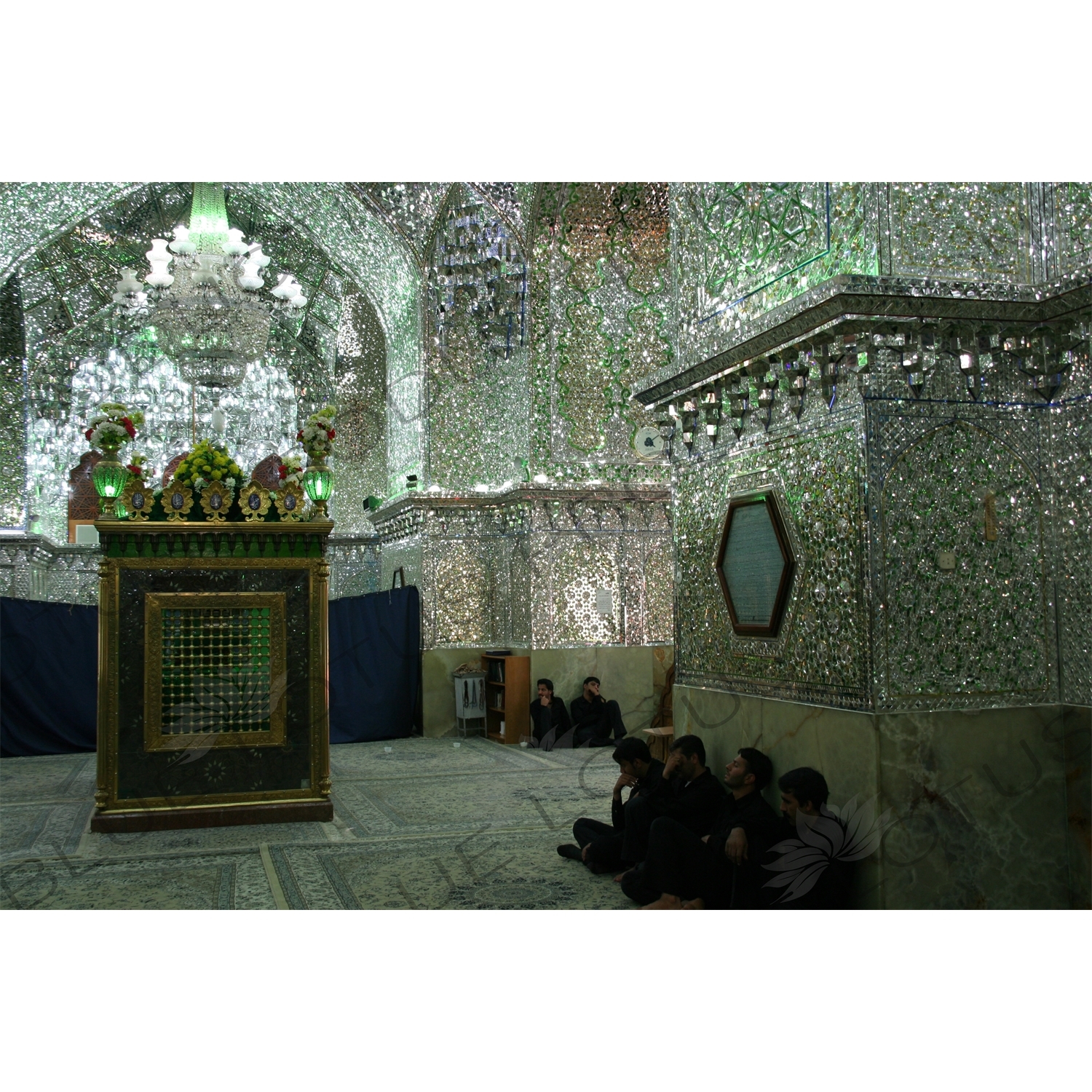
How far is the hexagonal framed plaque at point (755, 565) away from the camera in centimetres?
436

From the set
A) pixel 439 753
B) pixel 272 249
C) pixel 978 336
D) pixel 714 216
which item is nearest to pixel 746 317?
pixel 714 216

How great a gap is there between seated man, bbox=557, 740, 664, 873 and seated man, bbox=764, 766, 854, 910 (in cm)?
72

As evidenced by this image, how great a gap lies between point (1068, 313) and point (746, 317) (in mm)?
1359

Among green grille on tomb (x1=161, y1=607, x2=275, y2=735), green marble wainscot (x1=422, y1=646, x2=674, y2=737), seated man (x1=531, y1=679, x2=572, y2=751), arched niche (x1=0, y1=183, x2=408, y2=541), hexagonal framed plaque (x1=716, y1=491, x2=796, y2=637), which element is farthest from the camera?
arched niche (x1=0, y1=183, x2=408, y2=541)

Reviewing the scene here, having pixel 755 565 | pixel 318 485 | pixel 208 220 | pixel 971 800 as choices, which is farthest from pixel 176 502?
pixel 208 220

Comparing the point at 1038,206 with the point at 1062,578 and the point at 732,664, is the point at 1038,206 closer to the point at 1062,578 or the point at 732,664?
the point at 1062,578

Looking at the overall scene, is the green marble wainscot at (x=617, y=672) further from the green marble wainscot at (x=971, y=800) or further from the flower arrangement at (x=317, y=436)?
the green marble wainscot at (x=971, y=800)

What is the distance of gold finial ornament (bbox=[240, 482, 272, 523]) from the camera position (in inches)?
234

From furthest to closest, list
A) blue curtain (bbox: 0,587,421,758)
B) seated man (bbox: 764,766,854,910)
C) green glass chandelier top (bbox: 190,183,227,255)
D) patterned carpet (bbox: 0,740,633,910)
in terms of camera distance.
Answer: green glass chandelier top (bbox: 190,183,227,255)
blue curtain (bbox: 0,587,421,758)
patterned carpet (bbox: 0,740,633,910)
seated man (bbox: 764,766,854,910)

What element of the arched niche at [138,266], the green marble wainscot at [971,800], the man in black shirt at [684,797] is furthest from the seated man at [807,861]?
the arched niche at [138,266]

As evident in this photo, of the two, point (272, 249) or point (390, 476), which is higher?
point (272, 249)

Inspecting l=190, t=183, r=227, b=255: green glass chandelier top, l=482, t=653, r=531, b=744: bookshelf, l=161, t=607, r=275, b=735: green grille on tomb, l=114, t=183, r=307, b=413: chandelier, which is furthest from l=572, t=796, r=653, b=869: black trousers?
l=190, t=183, r=227, b=255: green glass chandelier top

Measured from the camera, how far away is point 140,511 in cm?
581

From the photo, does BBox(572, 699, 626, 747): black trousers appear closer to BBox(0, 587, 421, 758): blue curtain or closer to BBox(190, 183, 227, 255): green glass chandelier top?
BBox(0, 587, 421, 758): blue curtain
